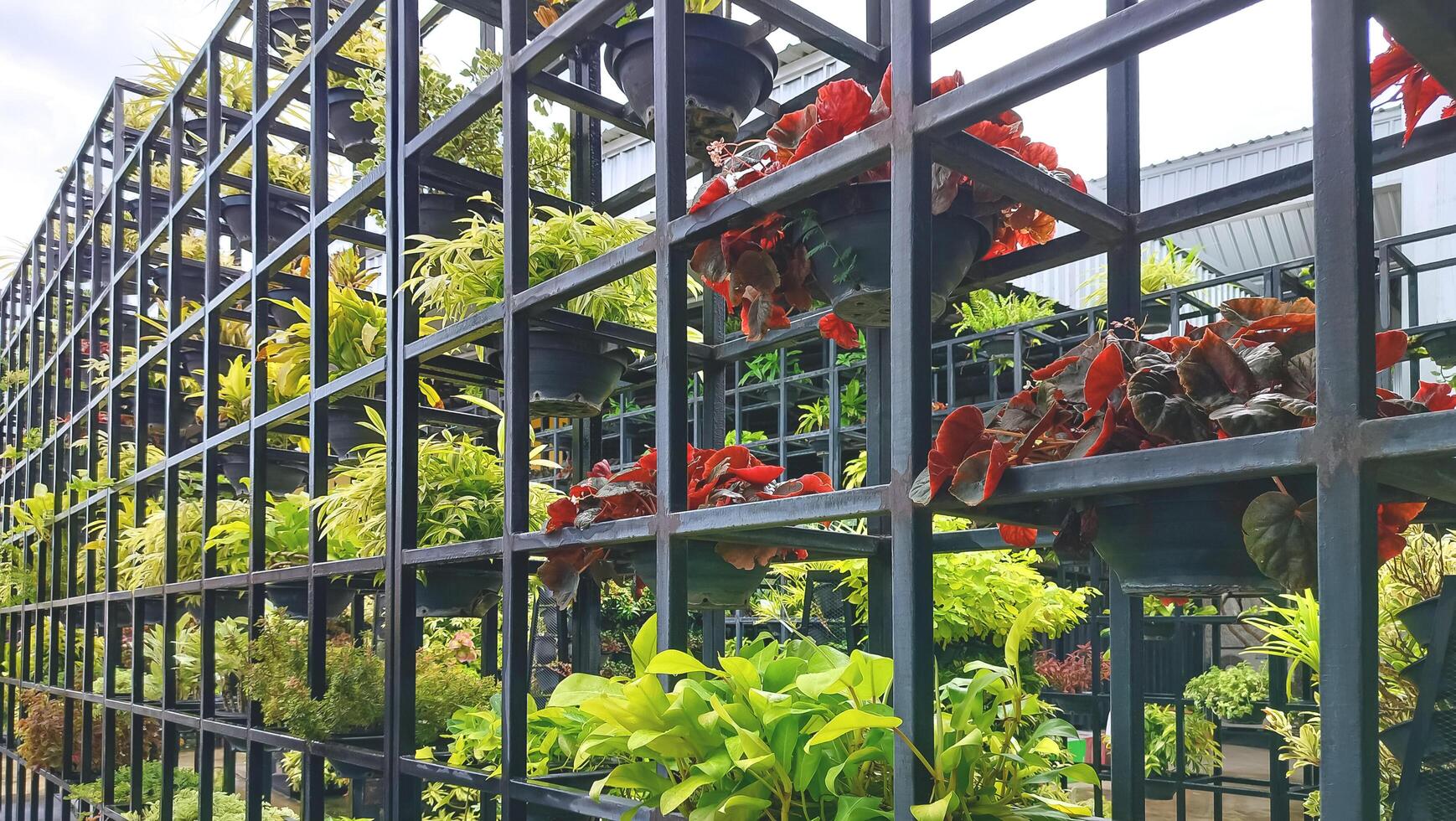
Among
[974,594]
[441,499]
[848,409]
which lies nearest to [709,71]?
[441,499]

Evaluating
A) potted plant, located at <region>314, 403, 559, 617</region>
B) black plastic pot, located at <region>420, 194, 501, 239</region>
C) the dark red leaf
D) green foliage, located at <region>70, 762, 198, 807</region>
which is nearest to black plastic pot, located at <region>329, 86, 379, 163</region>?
black plastic pot, located at <region>420, 194, 501, 239</region>

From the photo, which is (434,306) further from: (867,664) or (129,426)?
(129,426)

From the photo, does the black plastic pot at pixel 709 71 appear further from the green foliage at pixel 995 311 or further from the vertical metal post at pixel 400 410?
the green foliage at pixel 995 311

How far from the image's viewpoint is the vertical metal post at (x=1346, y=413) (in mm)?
851

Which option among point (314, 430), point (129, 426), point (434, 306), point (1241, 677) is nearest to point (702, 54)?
point (434, 306)

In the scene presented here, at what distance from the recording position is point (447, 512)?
2.37 meters

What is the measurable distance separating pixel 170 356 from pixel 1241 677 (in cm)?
456

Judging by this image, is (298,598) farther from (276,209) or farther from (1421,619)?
(1421,619)

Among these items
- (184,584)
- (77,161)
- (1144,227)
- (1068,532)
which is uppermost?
(77,161)

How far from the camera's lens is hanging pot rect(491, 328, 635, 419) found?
213 centimetres

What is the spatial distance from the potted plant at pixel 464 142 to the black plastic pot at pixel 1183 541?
175cm

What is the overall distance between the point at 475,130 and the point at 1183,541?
6.95 ft

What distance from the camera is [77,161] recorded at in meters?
5.28

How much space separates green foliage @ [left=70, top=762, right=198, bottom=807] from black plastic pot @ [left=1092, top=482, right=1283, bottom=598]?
4.25m
